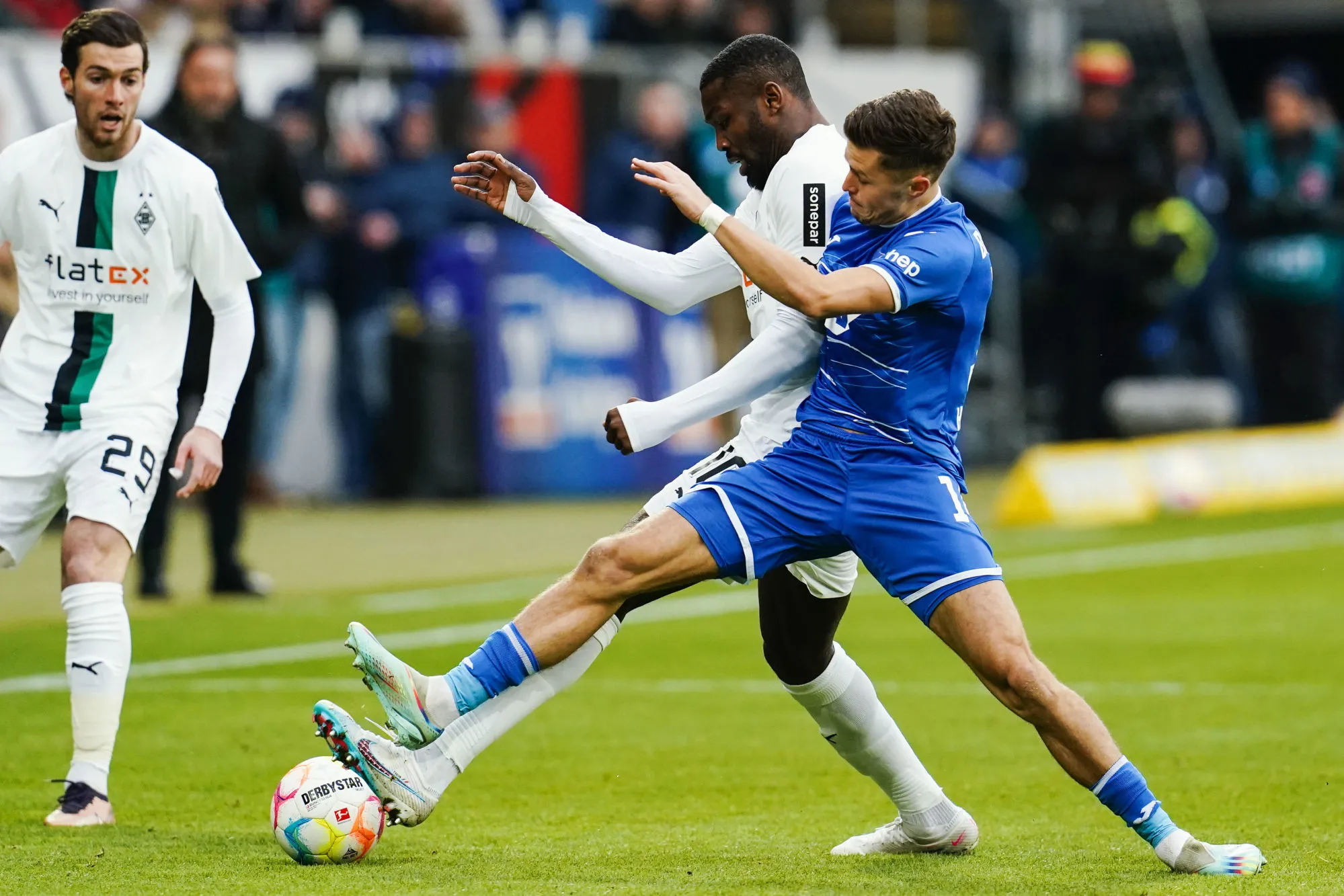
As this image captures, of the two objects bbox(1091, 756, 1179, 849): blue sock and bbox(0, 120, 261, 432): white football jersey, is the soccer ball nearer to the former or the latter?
bbox(0, 120, 261, 432): white football jersey

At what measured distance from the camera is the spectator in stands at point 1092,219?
17797 millimetres

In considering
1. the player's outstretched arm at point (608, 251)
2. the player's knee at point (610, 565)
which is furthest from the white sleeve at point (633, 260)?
the player's knee at point (610, 565)

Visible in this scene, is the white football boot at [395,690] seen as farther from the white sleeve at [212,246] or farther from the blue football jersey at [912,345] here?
the white sleeve at [212,246]

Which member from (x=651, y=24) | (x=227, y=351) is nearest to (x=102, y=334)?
(x=227, y=351)

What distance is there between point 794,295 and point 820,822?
6.68ft

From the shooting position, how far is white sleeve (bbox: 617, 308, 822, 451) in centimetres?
621

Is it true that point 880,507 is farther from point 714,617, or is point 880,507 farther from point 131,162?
point 714,617

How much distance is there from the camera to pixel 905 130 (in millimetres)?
5738

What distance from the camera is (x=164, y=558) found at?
1218cm

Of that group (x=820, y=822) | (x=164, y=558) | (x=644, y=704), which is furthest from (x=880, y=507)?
(x=164, y=558)

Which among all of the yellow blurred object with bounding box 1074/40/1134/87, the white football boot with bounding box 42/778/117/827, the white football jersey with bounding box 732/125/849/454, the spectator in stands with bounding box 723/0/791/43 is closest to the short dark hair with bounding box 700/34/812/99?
the white football jersey with bounding box 732/125/849/454

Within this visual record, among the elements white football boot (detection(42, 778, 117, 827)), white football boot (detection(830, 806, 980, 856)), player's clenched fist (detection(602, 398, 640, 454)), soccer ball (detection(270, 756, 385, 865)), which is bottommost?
white football boot (detection(830, 806, 980, 856))

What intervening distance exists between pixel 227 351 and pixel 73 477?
0.64 m

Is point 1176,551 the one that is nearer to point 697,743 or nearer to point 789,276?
point 697,743
